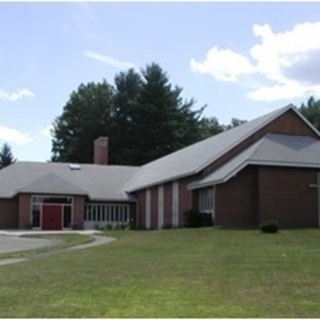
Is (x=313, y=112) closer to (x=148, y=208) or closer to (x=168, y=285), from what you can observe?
(x=148, y=208)

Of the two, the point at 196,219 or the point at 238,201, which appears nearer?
the point at 238,201

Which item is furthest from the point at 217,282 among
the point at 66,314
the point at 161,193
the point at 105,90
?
the point at 105,90

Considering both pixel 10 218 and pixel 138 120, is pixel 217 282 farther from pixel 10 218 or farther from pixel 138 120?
pixel 138 120

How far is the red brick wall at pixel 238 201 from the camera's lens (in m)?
37.9

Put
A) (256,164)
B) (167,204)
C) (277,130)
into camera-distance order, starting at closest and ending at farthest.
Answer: (256,164) < (277,130) < (167,204)

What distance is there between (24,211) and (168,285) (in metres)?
40.6

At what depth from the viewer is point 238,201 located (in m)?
38.1

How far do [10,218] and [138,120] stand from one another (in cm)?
3505

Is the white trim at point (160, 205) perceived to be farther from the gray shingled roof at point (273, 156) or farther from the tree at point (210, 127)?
the tree at point (210, 127)

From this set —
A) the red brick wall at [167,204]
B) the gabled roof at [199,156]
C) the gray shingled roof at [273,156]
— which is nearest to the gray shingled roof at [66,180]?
the gabled roof at [199,156]

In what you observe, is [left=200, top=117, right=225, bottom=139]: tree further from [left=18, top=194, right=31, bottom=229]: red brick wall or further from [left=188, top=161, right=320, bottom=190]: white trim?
[left=188, top=161, right=320, bottom=190]: white trim

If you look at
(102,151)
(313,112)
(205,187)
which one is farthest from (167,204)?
(313,112)

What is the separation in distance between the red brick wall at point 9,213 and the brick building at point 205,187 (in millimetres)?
79

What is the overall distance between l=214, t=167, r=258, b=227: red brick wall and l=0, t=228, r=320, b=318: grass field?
17.0 meters
